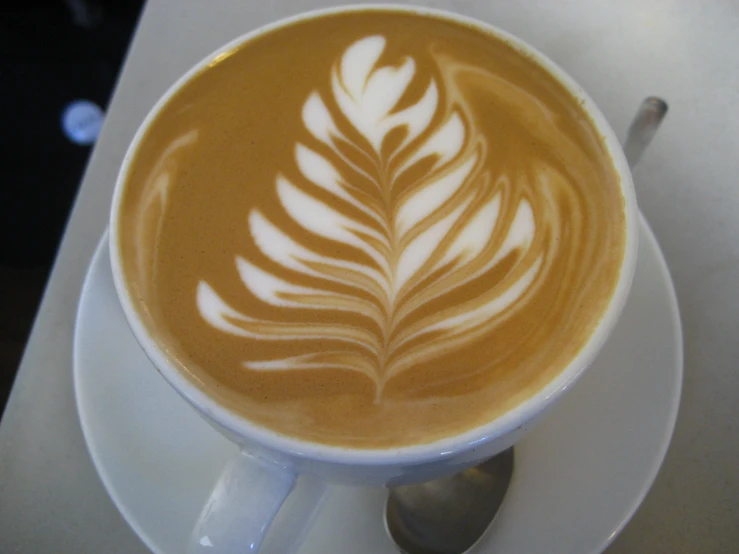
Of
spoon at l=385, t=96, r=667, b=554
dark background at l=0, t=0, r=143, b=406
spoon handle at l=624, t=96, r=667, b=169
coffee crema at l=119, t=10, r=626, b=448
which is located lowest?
dark background at l=0, t=0, r=143, b=406

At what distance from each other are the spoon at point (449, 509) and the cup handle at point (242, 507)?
0.23 m

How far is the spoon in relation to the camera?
2.93 ft

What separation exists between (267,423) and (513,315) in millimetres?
329

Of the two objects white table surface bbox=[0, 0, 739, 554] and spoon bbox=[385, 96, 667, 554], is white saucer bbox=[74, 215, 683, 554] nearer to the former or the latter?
spoon bbox=[385, 96, 667, 554]

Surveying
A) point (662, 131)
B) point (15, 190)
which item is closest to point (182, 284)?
point (662, 131)

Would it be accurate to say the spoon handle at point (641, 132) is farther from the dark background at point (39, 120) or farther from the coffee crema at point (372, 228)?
the dark background at point (39, 120)

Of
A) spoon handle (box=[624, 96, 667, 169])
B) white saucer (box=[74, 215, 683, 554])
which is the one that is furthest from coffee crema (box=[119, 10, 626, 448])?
spoon handle (box=[624, 96, 667, 169])

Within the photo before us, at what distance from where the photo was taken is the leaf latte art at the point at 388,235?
0.80 m

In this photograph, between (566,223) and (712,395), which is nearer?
(566,223)

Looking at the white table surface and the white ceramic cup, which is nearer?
the white ceramic cup

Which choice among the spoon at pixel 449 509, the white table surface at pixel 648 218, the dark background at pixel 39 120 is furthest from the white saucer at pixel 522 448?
the dark background at pixel 39 120

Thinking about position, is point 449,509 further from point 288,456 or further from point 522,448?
point 288,456

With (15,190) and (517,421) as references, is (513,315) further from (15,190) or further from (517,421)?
(15,190)

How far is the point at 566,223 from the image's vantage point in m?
0.87
